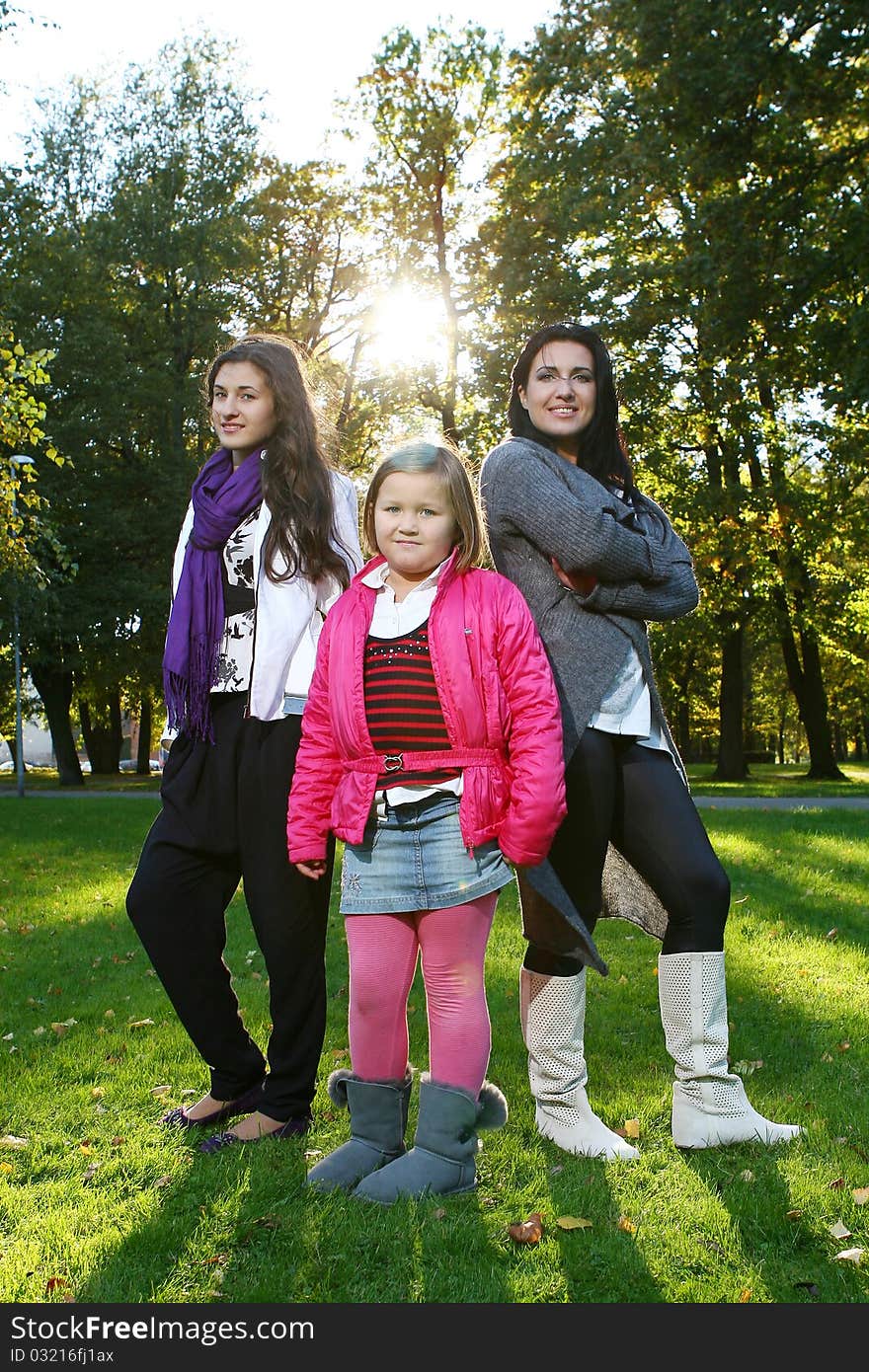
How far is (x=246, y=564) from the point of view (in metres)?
3.79

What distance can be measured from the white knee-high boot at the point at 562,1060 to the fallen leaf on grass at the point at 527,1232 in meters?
0.60

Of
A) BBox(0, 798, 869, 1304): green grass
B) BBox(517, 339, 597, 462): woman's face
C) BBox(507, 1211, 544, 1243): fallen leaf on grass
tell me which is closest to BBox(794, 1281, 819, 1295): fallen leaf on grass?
BBox(0, 798, 869, 1304): green grass

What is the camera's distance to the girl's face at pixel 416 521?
Answer: 11.0 feet

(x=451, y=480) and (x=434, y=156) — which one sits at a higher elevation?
(x=434, y=156)

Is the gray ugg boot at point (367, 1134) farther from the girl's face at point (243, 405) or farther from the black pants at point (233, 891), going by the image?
the girl's face at point (243, 405)

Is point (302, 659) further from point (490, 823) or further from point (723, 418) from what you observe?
point (723, 418)

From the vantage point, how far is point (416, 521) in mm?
3348

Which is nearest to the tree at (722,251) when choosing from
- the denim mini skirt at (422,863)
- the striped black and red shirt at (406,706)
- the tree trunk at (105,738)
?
the striped black and red shirt at (406,706)

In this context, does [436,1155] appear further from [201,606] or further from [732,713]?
[732,713]

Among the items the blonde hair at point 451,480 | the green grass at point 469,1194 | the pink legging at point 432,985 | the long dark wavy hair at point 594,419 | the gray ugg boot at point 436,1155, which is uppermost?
the long dark wavy hair at point 594,419

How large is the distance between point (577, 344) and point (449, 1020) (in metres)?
2.10

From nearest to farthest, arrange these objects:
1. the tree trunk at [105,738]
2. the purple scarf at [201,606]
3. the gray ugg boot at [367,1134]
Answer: the gray ugg boot at [367,1134] < the purple scarf at [201,606] < the tree trunk at [105,738]

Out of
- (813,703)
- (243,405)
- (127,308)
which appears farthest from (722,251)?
(127,308)

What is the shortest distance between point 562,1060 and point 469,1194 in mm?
564
